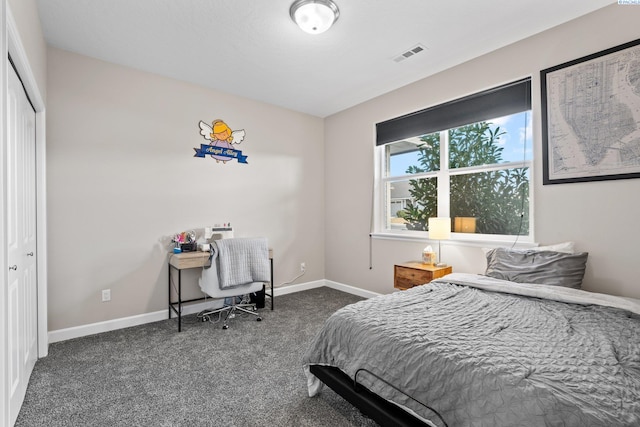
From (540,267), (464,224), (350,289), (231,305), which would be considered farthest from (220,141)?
(540,267)

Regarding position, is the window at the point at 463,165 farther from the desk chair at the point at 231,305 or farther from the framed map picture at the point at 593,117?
the desk chair at the point at 231,305

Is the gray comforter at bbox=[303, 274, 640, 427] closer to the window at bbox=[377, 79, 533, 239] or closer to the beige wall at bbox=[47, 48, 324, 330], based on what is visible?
the window at bbox=[377, 79, 533, 239]

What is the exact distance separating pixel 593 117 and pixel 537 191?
650 mm

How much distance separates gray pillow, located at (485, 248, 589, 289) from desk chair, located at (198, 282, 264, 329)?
2267 mm

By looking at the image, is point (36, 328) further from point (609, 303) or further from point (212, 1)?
point (609, 303)

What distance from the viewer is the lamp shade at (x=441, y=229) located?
3080 millimetres

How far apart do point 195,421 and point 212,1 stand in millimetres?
2716

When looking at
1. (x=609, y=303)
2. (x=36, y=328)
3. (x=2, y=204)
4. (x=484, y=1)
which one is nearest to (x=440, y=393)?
(x=609, y=303)

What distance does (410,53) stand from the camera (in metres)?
2.97

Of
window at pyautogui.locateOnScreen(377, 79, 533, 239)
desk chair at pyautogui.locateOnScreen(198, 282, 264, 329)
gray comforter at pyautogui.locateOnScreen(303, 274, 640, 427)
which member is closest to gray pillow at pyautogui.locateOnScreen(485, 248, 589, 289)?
gray comforter at pyautogui.locateOnScreen(303, 274, 640, 427)

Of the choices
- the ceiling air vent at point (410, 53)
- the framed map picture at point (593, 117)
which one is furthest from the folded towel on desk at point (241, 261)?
the framed map picture at point (593, 117)

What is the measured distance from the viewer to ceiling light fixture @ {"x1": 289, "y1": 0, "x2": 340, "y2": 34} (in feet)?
7.34

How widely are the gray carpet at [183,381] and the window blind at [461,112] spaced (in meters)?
2.48

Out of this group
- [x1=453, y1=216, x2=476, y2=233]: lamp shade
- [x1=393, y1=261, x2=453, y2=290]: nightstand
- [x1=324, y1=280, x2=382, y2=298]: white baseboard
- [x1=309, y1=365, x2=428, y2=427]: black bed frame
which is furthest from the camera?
[x1=324, y1=280, x2=382, y2=298]: white baseboard
